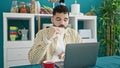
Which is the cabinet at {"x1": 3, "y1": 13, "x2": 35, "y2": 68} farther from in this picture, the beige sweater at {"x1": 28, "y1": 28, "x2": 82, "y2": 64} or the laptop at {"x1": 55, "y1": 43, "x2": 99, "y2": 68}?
the laptop at {"x1": 55, "y1": 43, "x2": 99, "y2": 68}

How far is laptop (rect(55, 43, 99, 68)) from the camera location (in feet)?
3.61

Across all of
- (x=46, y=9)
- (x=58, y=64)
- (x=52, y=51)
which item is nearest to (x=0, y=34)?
(x=46, y=9)

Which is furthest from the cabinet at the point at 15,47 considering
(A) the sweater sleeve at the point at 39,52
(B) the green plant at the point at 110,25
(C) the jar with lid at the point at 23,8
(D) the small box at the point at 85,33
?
(B) the green plant at the point at 110,25

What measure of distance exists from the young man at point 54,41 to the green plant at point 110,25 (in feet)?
6.36

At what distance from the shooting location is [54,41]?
1726mm

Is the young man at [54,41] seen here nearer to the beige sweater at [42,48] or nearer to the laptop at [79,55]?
the beige sweater at [42,48]

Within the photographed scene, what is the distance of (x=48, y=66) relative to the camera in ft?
3.43

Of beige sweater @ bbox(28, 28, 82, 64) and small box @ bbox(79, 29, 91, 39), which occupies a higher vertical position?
small box @ bbox(79, 29, 91, 39)

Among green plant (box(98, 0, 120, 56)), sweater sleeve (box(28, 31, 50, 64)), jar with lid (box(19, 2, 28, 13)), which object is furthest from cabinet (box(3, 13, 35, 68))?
green plant (box(98, 0, 120, 56))

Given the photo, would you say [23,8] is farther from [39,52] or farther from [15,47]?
[39,52]

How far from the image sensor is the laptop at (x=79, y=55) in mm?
1100

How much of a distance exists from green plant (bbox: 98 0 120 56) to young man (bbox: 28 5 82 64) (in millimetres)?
1937

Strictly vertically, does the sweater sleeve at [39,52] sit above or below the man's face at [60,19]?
below

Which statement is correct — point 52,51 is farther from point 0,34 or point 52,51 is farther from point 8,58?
point 0,34
